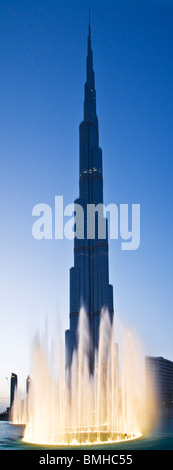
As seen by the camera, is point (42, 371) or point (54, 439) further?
point (42, 371)

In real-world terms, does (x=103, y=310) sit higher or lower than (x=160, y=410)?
higher

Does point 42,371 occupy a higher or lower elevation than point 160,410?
higher

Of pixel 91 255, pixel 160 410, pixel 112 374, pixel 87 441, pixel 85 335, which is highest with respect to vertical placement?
pixel 91 255

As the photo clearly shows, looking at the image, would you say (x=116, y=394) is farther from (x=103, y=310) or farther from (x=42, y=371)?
(x=103, y=310)
